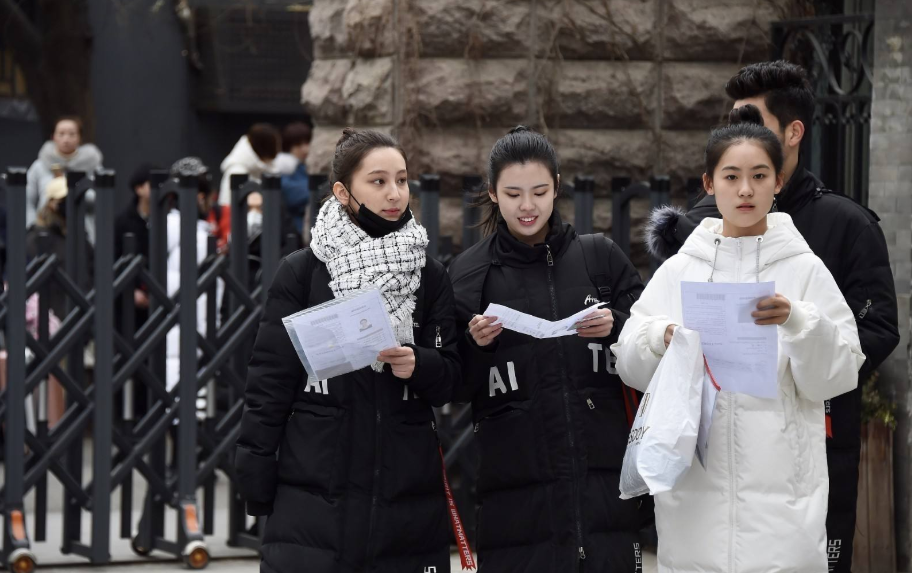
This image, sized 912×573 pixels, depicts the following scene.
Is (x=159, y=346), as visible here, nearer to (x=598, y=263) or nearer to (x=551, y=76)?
(x=551, y=76)

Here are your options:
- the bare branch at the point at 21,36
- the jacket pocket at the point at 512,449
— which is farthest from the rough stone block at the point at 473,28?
the bare branch at the point at 21,36

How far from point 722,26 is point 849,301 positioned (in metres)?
3.65

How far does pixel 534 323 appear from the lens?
4.19 meters

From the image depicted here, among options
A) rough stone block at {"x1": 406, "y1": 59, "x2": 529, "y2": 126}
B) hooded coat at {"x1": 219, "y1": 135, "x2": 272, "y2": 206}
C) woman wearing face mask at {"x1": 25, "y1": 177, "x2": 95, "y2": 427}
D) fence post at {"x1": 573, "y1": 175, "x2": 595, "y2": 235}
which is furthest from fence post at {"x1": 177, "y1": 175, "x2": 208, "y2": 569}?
hooded coat at {"x1": 219, "y1": 135, "x2": 272, "y2": 206}

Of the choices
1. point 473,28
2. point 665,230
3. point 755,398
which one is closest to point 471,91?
point 473,28

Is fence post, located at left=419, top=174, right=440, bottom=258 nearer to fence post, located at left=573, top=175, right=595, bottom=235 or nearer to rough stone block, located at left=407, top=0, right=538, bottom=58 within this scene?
fence post, located at left=573, top=175, right=595, bottom=235

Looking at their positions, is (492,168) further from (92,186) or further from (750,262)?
A: (92,186)

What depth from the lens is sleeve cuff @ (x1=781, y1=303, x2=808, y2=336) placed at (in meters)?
3.88

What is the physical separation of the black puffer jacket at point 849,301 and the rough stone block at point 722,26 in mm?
3401

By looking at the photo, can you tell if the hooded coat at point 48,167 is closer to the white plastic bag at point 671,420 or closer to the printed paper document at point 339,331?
the printed paper document at point 339,331

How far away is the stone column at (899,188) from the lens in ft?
20.4

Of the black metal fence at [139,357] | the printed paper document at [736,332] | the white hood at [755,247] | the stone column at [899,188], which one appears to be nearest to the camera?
the printed paper document at [736,332]

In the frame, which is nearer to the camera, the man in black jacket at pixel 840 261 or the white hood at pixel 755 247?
the white hood at pixel 755 247

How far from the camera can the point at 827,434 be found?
4387mm
